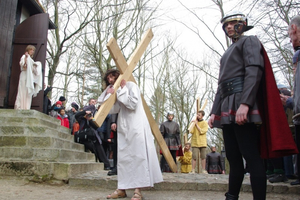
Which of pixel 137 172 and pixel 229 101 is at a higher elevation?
pixel 229 101

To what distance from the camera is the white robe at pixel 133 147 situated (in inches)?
137

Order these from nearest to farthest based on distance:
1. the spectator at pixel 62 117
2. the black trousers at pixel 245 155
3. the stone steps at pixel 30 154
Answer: the black trousers at pixel 245 155 → the stone steps at pixel 30 154 → the spectator at pixel 62 117

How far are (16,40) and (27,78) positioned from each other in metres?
2.60

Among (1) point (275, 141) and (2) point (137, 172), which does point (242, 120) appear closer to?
(1) point (275, 141)

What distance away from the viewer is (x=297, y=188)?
14.1ft

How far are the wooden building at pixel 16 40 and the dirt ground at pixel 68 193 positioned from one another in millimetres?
4081

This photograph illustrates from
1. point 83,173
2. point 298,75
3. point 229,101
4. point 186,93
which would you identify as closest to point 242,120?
point 229,101

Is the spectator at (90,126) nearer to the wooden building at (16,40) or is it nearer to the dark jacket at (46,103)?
the wooden building at (16,40)

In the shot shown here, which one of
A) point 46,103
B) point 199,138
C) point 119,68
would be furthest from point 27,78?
point 199,138

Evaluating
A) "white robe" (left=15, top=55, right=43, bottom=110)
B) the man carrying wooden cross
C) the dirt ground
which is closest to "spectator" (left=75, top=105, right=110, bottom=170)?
"white robe" (left=15, top=55, right=43, bottom=110)

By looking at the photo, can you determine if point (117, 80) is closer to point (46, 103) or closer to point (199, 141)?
point (199, 141)

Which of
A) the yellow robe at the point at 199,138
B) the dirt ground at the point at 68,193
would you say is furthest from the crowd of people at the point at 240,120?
the yellow robe at the point at 199,138

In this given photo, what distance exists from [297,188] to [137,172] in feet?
8.38

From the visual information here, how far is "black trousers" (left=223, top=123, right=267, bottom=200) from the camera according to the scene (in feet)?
7.75
